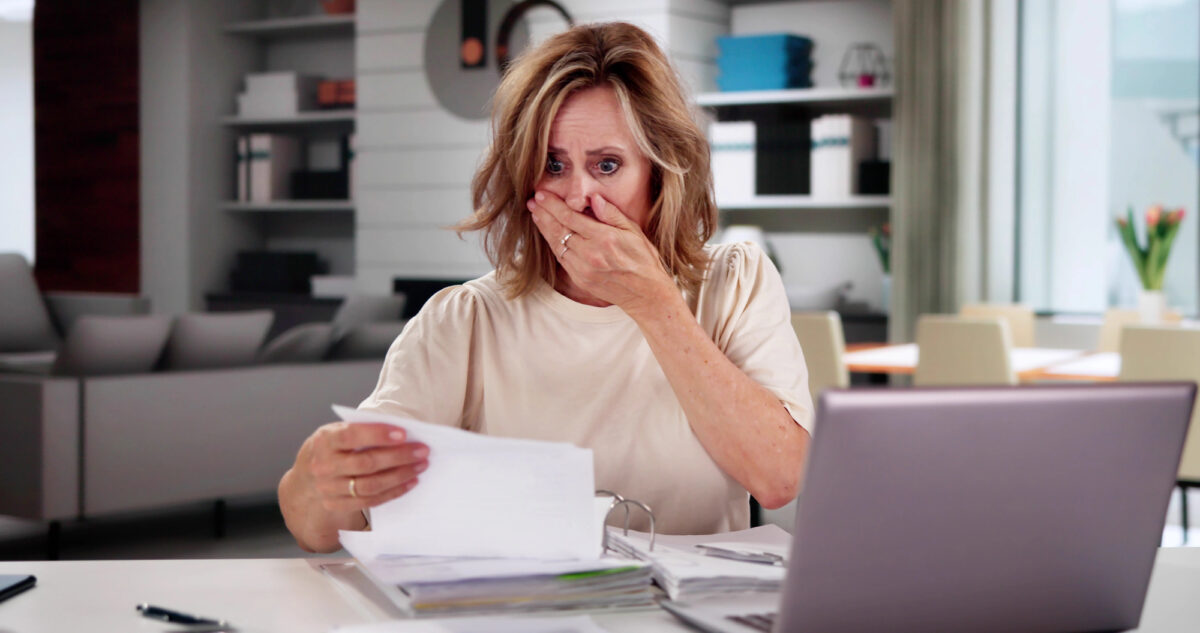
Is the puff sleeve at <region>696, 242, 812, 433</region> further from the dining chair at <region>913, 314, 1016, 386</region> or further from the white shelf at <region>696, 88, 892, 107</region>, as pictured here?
the white shelf at <region>696, 88, 892, 107</region>

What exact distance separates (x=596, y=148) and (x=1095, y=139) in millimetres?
4872

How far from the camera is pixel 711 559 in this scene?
112 cm

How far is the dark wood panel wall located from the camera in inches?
294

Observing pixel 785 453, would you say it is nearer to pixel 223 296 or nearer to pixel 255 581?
pixel 255 581

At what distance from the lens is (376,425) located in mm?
1020

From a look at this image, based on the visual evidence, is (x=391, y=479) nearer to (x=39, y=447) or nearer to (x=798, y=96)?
(x=39, y=447)

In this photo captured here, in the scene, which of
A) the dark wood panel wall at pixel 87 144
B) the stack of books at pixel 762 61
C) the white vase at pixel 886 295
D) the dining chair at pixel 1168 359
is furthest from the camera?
the dark wood panel wall at pixel 87 144

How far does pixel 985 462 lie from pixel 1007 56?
516 cm

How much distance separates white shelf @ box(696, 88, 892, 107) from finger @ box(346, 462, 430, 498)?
4.68 metres

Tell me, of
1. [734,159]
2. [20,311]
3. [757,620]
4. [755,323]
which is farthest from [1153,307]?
[20,311]

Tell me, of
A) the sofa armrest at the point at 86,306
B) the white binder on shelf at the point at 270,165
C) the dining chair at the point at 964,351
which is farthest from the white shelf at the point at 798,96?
the sofa armrest at the point at 86,306

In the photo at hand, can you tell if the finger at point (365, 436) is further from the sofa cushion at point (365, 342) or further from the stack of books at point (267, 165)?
the stack of books at point (267, 165)

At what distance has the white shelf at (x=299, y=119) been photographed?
268 inches

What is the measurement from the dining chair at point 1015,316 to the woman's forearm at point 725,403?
13.1ft
